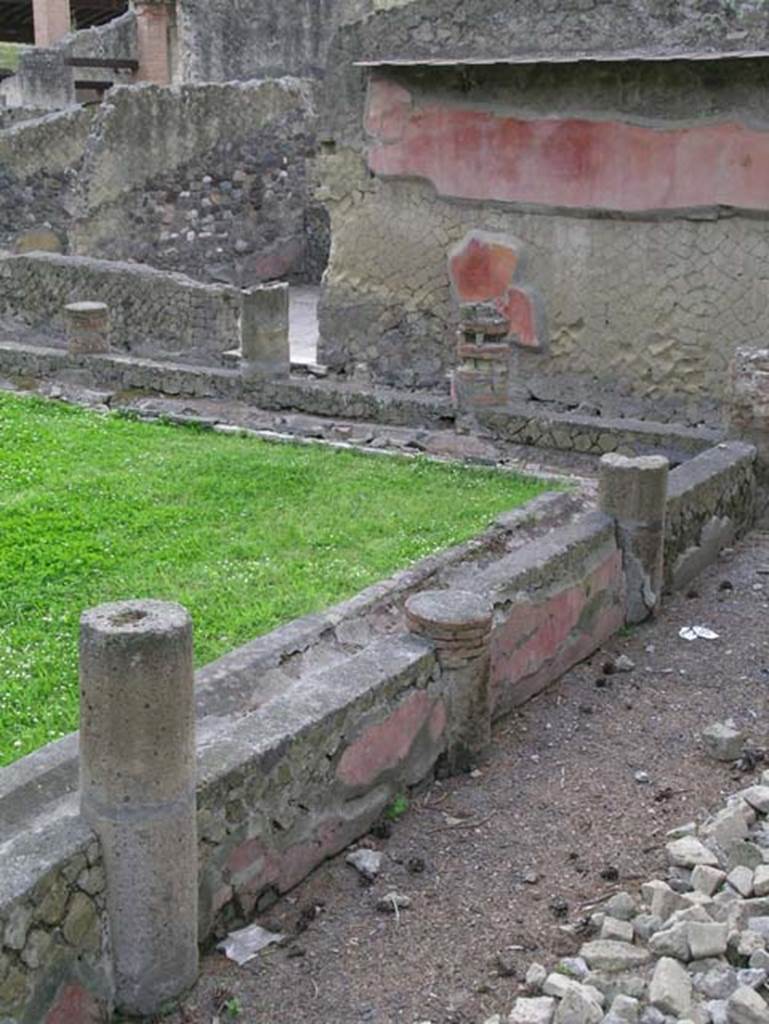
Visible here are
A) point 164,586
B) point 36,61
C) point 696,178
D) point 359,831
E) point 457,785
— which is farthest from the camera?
point 36,61

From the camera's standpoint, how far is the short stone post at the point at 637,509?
6.37 m

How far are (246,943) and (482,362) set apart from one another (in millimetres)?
5538

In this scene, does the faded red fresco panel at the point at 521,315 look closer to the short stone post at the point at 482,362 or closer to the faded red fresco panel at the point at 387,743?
the short stone post at the point at 482,362

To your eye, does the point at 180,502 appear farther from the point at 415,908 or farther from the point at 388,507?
the point at 415,908

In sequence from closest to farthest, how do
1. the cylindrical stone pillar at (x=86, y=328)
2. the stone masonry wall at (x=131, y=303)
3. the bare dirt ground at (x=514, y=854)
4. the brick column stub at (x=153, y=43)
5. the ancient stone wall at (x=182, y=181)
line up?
the bare dirt ground at (x=514, y=854)
the cylindrical stone pillar at (x=86, y=328)
the stone masonry wall at (x=131, y=303)
the ancient stone wall at (x=182, y=181)
the brick column stub at (x=153, y=43)

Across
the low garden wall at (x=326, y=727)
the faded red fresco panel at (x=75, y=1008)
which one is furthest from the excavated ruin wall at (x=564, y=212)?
the faded red fresco panel at (x=75, y=1008)

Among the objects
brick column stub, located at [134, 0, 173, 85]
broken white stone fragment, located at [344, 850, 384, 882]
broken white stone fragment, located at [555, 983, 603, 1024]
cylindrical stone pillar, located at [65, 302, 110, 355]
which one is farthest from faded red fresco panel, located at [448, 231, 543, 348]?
brick column stub, located at [134, 0, 173, 85]

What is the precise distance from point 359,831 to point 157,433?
5004 millimetres

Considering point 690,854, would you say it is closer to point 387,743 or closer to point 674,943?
point 674,943

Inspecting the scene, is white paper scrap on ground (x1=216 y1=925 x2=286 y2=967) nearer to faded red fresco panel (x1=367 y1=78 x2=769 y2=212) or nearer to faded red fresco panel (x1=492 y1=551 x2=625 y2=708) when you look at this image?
faded red fresco panel (x1=492 y1=551 x2=625 y2=708)

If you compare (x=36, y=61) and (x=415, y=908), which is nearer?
(x=415, y=908)

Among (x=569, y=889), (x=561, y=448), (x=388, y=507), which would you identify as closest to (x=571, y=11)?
(x=561, y=448)

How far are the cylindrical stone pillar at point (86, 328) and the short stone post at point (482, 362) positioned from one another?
3.21 m

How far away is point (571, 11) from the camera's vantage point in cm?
896
